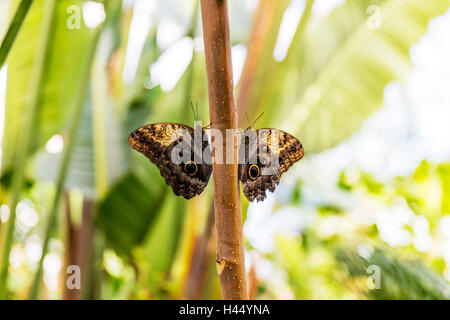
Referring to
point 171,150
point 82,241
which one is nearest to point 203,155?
point 171,150

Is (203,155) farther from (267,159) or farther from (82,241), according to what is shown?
(82,241)

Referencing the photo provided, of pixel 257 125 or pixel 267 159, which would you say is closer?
pixel 267 159

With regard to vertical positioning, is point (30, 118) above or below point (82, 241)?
above

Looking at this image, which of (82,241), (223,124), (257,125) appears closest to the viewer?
(223,124)

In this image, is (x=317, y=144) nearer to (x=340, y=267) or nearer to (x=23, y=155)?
(x=340, y=267)

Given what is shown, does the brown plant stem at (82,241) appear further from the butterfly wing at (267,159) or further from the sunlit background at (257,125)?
the butterfly wing at (267,159)

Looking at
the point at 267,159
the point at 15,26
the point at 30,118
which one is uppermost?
the point at 30,118
